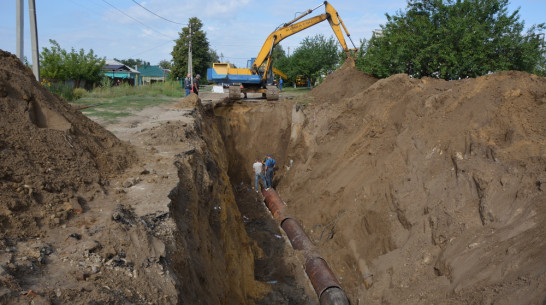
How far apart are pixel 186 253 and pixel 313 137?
10.8 m

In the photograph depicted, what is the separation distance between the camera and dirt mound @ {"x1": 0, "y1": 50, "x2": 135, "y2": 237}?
13.9 feet

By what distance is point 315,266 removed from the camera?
27.4 ft

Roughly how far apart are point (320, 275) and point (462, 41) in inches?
397

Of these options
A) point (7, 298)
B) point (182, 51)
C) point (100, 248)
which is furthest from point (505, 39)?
point (182, 51)

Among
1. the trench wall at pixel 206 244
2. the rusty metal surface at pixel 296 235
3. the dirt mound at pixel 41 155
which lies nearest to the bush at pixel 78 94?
the trench wall at pixel 206 244

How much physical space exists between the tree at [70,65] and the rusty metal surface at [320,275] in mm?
21677

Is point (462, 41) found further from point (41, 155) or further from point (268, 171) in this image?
point (41, 155)

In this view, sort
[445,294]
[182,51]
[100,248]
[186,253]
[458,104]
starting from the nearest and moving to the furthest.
A: [100,248] < [186,253] < [445,294] < [458,104] < [182,51]

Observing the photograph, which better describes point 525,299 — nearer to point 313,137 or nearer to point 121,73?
point 313,137

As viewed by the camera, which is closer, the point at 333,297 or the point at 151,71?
the point at 333,297

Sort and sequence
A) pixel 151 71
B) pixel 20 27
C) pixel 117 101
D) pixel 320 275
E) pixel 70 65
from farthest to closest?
pixel 151 71
pixel 70 65
pixel 117 101
pixel 20 27
pixel 320 275

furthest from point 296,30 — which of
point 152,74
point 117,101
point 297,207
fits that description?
point 152,74

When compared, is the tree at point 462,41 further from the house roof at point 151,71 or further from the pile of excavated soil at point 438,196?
the house roof at point 151,71

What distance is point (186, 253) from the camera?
16.0 feet
